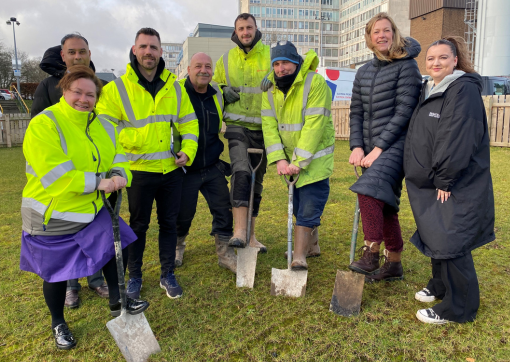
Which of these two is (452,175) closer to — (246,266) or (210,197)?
(246,266)

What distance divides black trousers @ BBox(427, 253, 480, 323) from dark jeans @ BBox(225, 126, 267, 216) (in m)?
1.92

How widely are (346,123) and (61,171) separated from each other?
1592cm

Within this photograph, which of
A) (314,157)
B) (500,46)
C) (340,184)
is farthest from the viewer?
(500,46)

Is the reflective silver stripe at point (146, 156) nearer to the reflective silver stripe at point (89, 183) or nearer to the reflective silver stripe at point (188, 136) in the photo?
the reflective silver stripe at point (188, 136)

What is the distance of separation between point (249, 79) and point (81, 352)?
2866 mm

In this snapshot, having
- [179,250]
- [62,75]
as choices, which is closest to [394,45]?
[62,75]

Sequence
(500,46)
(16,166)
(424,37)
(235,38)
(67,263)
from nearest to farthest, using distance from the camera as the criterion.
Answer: (67,263), (235,38), (16,166), (500,46), (424,37)

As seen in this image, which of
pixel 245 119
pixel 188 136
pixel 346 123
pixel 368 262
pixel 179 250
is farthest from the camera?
pixel 346 123

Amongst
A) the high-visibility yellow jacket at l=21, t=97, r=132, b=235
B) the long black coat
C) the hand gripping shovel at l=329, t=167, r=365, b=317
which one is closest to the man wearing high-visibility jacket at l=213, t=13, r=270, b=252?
the hand gripping shovel at l=329, t=167, r=365, b=317

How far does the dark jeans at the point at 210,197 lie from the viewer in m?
3.97

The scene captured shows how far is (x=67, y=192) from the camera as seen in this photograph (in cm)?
255

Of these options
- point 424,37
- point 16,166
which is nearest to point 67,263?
point 16,166

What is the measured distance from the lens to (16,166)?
1205cm

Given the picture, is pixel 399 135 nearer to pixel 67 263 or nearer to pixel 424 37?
pixel 67 263
